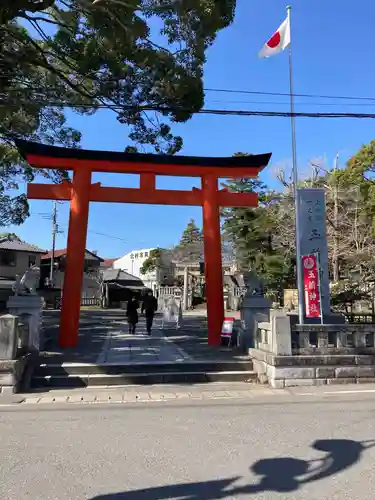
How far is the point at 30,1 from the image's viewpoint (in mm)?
6477

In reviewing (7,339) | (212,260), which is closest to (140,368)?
(7,339)

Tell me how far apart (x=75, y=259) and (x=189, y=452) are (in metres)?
8.95

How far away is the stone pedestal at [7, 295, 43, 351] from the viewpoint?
10.3 m

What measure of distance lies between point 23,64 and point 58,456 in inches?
341

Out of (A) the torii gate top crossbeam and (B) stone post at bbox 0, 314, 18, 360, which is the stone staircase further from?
(A) the torii gate top crossbeam

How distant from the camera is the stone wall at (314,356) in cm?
893

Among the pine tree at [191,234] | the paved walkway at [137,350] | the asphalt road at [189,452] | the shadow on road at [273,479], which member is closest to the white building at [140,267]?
the pine tree at [191,234]

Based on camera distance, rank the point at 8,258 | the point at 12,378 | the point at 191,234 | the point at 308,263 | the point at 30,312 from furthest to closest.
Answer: the point at 191,234 → the point at 8,258 → the point at 308,263 → the point at 30,312 → the point at 12,378

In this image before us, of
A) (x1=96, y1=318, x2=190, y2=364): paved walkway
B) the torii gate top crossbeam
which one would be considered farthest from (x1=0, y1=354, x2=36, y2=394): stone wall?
the torii gate top crossbeam

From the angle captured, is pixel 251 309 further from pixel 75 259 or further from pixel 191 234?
pixel 191 234

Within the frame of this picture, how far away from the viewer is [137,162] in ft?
44.6

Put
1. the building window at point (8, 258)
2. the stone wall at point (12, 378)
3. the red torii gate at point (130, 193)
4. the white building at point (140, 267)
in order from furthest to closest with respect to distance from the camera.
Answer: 1. the white building at point (140, 267)
2. the building window at point (8, 258)
3. the red torii gate at point (130, 193)
4. the stone wall at point (12, 378)

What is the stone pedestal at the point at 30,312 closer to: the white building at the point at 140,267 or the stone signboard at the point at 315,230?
the stone signboard at the point at 315,230

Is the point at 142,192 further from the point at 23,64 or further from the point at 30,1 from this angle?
the point at 30,1
